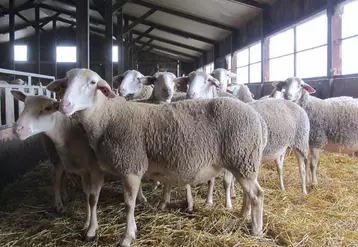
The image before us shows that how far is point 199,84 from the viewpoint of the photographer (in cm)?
474

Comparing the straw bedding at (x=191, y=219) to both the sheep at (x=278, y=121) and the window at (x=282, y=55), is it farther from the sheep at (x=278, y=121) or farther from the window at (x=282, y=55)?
the window at (x=282, y=55)

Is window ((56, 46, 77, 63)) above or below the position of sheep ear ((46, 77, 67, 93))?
above

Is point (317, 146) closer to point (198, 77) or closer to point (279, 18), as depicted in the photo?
point (198, 77)

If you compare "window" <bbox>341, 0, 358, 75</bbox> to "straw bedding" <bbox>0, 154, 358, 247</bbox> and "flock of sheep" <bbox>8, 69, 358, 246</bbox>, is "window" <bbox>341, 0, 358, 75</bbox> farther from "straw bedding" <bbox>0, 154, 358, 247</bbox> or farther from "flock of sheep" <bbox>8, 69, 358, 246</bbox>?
"flock of sheep" <bbox>8, 69, 358, 246</bbox>

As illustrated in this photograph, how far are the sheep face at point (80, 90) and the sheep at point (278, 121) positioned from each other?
1.79 metres

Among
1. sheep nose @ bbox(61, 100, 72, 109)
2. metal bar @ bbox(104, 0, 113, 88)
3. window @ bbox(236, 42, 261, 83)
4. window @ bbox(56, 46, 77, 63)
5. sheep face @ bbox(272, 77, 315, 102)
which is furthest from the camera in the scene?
window @ bbox(56, 46, 77, 63)

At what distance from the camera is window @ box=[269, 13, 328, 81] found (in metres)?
8.43

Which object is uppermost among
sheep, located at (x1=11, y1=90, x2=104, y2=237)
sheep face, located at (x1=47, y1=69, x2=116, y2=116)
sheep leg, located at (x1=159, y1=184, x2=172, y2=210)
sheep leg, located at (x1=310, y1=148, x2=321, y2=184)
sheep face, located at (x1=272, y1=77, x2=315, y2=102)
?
sheep face, located at (x1=272, y1=77, x2=315, y2=102)

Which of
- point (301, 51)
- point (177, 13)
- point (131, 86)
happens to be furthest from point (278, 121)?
point (177, 13)

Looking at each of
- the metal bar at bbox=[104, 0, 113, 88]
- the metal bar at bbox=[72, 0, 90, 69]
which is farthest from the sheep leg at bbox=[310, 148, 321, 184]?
the metal bar at bbox=[104, 0, 113, 88]

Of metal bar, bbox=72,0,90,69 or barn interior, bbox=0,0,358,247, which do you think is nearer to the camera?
barn interior, bbox=0,0,358,247

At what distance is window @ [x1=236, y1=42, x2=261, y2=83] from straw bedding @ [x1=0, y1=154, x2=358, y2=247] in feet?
30.0

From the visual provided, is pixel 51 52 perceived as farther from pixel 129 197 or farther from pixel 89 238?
pixel 129 197

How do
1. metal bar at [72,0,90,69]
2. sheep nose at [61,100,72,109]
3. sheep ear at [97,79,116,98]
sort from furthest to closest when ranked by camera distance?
metal bar at [72,0,90,69] < sheep ear at [97,79,116,98] < sheep nose at [61,100,72,109]
